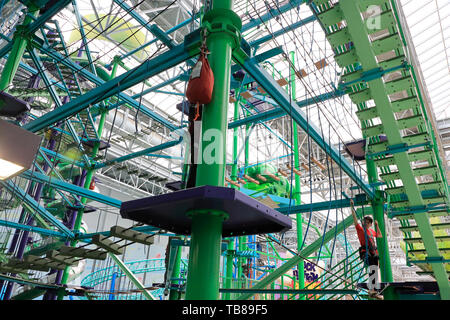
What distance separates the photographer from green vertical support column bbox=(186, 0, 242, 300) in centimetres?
371

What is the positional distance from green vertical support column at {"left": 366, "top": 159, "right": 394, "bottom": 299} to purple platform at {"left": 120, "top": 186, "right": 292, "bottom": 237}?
20.4ft

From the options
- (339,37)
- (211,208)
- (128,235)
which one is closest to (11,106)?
(128,235)

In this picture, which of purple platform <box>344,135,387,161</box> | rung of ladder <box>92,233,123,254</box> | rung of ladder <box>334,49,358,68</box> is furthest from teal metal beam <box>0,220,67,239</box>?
rung of ladder <box>334,49,358,68</box>

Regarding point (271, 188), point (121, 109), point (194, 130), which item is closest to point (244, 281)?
point (271, 188)

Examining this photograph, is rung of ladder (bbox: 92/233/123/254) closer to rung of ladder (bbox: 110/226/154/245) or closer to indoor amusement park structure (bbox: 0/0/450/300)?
indoor amusement park structure (bbox: 0/0/450/300)

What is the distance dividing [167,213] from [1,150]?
1.93 metres

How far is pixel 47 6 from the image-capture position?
8750mm

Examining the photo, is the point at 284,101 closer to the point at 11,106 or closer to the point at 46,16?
the point at 11,106

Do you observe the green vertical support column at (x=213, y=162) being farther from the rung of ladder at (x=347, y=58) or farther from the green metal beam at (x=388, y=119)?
the rung of ladder at (x=347, y=58)

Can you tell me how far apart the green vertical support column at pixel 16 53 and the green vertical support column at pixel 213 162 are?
604cm

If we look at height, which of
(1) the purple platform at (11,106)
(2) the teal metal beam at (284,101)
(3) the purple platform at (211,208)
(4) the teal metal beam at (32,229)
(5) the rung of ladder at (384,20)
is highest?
(5) the rung of ladder at (384,20)

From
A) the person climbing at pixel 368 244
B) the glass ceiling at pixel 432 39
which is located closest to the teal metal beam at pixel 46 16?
the person climbing at pixel 368 244

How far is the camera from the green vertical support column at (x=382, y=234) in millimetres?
9116
